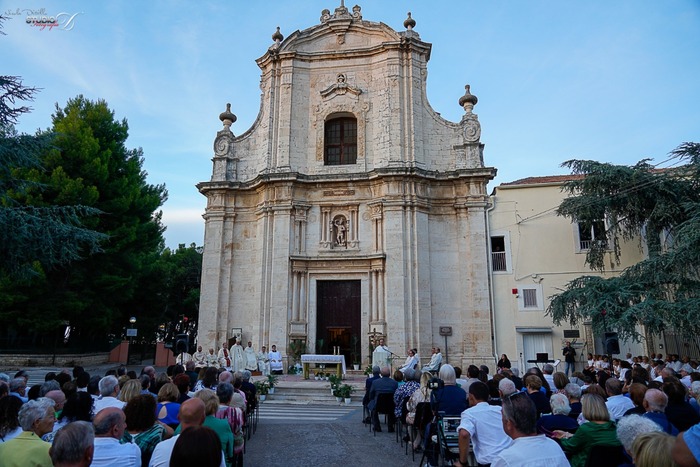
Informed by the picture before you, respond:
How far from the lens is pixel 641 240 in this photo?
1791cm

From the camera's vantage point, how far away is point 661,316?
45.9 ft

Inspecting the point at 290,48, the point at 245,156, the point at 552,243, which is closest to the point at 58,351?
the point at 245,156

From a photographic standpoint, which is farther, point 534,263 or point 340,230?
point 340,230

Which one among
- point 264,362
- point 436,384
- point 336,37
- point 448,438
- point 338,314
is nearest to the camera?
point 448,438

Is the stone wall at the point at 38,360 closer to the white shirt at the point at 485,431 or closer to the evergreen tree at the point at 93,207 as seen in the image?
the evergreen tree at the point at 93,207

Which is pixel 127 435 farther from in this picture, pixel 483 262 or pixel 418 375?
pixel 483 262

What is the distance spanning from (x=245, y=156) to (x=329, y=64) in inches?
236

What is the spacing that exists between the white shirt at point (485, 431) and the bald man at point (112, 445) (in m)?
2.95

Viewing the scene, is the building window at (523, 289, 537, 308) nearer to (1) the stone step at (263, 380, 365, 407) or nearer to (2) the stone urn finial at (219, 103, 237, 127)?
(1) the stone step at (263, 380, 365, 407)

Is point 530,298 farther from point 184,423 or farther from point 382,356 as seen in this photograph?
point 184,423

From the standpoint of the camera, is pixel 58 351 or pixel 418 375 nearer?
pixel 418 375

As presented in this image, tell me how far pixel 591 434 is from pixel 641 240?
→ 16.7 m

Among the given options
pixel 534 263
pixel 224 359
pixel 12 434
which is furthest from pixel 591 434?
pixel 534 263

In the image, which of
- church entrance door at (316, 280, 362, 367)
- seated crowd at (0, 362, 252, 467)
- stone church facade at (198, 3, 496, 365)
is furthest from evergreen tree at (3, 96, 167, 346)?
seated crowd at (0, 362, 252, 467)
